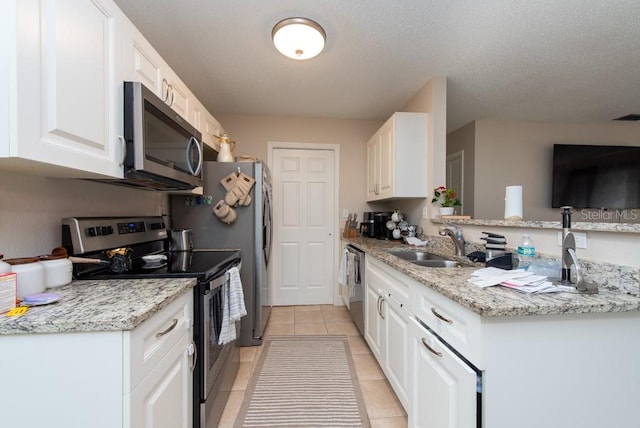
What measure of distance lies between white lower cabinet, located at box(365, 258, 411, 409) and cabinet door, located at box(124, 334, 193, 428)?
1.09 metres

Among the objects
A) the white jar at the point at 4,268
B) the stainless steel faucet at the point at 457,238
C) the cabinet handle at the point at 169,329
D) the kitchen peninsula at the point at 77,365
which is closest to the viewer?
the kitchen peninsula at the point at 77,365

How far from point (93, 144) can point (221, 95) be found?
78.5 inches

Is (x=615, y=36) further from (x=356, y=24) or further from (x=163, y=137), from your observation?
(x=163, y=137)

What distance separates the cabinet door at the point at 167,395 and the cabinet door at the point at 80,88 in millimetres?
776

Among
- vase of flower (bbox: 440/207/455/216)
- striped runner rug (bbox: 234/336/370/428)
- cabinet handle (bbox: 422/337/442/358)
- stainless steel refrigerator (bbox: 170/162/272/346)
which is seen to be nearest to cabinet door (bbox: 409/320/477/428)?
cabinet handle (bbox: 422/337/442/358)

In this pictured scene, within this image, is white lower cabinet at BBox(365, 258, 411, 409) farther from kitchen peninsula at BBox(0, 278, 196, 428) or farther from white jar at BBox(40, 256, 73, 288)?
white jar at BBox(40, 256, 73, 288)

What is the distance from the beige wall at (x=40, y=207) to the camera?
1.05 m

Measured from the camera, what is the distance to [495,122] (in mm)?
3576

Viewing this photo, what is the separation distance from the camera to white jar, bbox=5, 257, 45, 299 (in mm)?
883

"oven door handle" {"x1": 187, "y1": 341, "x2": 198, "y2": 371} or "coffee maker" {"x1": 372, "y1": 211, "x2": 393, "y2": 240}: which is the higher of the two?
"coffee maker" {"x1": 372, "y1": 211, "x2": 393, "y2": 240}

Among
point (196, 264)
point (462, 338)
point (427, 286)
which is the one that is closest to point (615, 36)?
point (427, 286)

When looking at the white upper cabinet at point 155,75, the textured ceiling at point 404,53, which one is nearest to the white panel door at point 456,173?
the textured ceiling at point 404,53

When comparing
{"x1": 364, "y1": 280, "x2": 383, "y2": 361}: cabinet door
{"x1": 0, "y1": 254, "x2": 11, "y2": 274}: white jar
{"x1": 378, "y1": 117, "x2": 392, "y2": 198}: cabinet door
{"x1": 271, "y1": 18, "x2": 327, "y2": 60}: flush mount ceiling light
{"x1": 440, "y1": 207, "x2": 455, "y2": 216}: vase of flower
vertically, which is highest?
→ {"x1": 271, "y1": 18, "x2": 327, "y2": 60}: flush mount ceiling light

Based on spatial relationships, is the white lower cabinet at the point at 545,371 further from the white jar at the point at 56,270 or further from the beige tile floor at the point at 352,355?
the white jar at the point at 56,270
